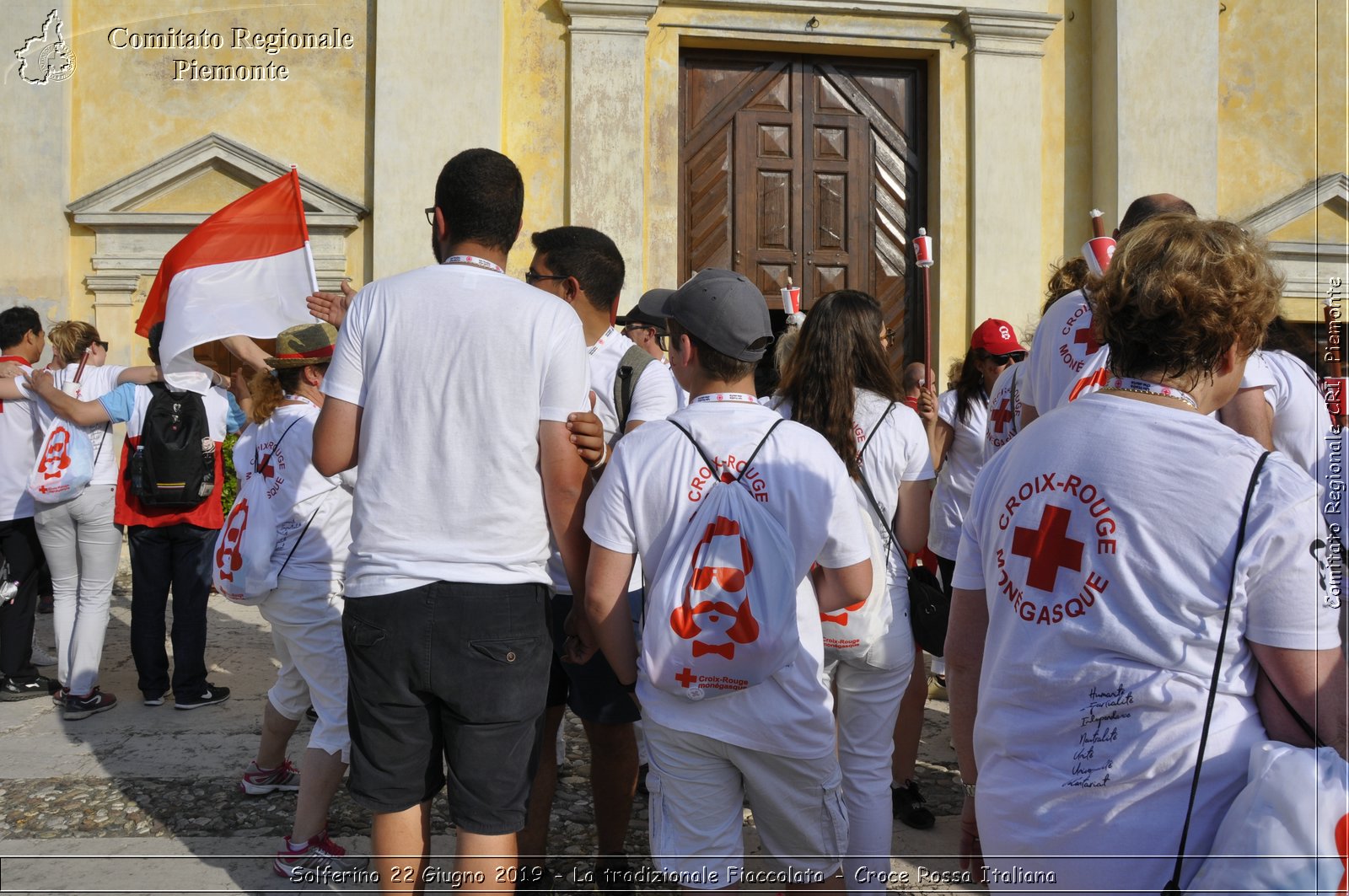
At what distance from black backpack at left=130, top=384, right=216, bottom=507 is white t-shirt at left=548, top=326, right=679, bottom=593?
3.06 meters

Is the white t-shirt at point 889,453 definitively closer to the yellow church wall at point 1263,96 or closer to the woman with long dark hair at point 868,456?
the woman with long dark hair at point 868,456

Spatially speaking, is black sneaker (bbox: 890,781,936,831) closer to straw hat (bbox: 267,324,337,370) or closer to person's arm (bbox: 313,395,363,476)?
person's arm (bbox: 313,395,363,476)

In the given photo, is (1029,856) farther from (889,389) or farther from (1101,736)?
(889,389)

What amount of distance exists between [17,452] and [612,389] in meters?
4.35

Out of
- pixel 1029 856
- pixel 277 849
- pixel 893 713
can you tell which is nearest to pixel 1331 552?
pixel 1029 856

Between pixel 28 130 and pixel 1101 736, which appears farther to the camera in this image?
pixel 28 130

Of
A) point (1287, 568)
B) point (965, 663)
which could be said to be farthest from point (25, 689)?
point (1287, 568)

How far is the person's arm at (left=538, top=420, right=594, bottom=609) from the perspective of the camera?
112 inches

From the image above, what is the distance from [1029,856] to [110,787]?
14.7 ft

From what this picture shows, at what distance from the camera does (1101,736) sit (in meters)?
1.84

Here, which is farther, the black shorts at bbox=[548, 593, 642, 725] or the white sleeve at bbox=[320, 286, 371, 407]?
the black shorts at bbox=[548, 593, 642, 725]

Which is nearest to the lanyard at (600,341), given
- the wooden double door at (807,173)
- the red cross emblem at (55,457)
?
the red cross emblem at (55,457)

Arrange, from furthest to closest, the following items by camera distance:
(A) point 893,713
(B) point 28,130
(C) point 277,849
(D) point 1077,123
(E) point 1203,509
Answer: (D) point 1077,123 → (B) point 28,130 → (C) point 277,849 → (A) point 893,713 → (E) point 1203,509

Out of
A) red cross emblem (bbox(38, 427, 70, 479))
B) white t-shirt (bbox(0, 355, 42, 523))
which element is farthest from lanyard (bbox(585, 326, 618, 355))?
white t-shirt (bbox(0, 355, 42, 523))
